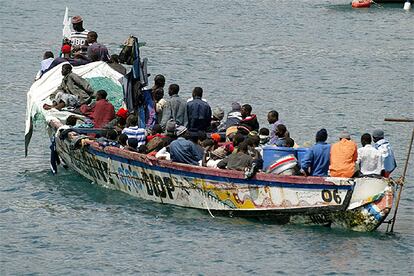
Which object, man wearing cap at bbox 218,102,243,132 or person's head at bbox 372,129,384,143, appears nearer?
person's head at bbox 372,129,384,143

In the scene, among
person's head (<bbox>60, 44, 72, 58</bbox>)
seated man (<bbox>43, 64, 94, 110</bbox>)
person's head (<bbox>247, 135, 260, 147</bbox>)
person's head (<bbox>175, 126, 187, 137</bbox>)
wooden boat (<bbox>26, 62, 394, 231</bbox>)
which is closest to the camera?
wooden boat (<bbox>26, 62, 394, 231</bbox>)

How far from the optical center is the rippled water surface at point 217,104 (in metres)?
18.8

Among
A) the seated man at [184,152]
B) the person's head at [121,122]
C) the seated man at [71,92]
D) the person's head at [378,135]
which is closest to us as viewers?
the person's head at [378,135]

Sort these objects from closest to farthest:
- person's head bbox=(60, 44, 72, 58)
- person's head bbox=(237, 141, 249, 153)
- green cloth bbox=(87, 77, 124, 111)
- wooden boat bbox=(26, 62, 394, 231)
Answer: wooden boat bbox=(26, 62, 394, 231), person's head bbox=(237, 141, 249, 153), green cloth bbox=(87, 77, 124, 111), person's head bbox=(60, 44, 72, 58)

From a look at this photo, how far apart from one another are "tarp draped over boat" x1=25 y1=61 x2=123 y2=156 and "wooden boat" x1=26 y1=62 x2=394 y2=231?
1.60 meters

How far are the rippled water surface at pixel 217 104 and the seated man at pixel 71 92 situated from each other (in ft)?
4.54

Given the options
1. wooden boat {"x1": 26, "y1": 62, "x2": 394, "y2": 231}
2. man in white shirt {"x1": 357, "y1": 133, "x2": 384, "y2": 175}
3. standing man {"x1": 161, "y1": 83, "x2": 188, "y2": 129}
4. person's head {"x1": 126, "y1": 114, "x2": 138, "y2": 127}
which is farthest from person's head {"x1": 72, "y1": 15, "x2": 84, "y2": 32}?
man in white shirt {"x1": 357, "y1": 133, "x2": 384, "y2": 175}

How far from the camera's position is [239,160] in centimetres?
1972

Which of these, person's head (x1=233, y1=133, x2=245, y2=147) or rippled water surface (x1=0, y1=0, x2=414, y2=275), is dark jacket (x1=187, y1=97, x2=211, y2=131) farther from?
person's head (x1=233, y1=133, x2=245, y2=147)

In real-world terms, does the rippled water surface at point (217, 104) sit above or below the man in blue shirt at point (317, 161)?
below

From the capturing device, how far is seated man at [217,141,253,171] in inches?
774

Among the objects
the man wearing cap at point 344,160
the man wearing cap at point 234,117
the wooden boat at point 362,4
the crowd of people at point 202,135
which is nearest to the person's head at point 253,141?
the crowd of people at point 202,135

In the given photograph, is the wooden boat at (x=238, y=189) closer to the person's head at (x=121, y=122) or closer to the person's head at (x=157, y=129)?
the person's head at (x=121, y=122)

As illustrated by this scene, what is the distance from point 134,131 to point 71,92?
3.08 m
